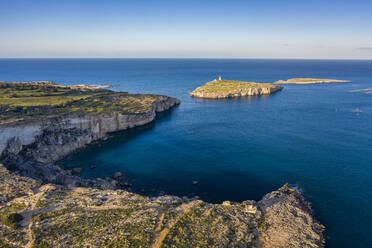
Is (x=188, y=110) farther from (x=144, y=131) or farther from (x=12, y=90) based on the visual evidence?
(x=12, y=90)

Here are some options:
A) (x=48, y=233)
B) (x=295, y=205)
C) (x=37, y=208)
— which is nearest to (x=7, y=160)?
(x=37, y=208)

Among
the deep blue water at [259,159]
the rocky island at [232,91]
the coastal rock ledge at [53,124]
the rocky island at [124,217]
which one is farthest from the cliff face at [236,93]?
the rocky island at [124,217]

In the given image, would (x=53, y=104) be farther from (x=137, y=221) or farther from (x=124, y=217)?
(x=137, y=221)

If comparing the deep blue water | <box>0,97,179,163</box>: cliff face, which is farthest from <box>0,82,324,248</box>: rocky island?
the deep blue water

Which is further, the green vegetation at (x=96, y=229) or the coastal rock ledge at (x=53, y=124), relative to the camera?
the coastal rock ledge at (x=53, y=124)

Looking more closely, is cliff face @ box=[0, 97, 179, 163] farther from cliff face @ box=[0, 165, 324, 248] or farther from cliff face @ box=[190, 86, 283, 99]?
cliff face @ box=[190, 86, 283, 99]

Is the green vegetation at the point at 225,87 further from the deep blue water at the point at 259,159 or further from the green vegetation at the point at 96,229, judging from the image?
the green vegetation at the point at 96,229
